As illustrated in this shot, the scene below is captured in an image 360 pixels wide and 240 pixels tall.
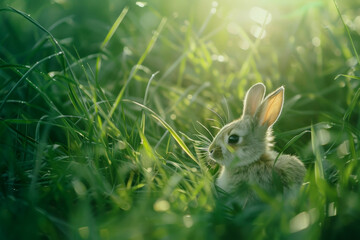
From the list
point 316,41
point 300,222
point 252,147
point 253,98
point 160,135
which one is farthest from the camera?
point 316,41

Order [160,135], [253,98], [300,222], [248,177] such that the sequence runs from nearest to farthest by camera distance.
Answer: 1. [300,222]
2. [248,177]
3. [253,98]
4. [160,135]

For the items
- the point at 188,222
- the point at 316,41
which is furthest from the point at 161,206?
the point at 316,41

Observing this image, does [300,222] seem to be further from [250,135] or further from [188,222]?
[250,135]

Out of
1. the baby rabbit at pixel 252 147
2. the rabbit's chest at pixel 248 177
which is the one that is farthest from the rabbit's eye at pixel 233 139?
the rabbit's chest at pixel 248 177

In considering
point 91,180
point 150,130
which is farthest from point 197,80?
point 91,180

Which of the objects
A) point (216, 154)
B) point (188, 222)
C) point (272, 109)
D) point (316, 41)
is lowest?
point (188, 222)

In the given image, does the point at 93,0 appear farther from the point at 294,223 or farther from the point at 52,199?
the point at 294,223

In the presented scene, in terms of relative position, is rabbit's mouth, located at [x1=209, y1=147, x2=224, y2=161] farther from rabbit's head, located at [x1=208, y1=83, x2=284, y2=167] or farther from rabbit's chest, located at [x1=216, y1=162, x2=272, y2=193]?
rabbit's chest, located at [x1=216, y1=162, x2=272, y2=193]

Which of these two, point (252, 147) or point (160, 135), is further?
point (160, 135)

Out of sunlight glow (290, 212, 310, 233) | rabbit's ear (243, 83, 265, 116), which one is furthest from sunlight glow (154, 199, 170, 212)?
rabbit's ear (243, 83, 265, 116)
